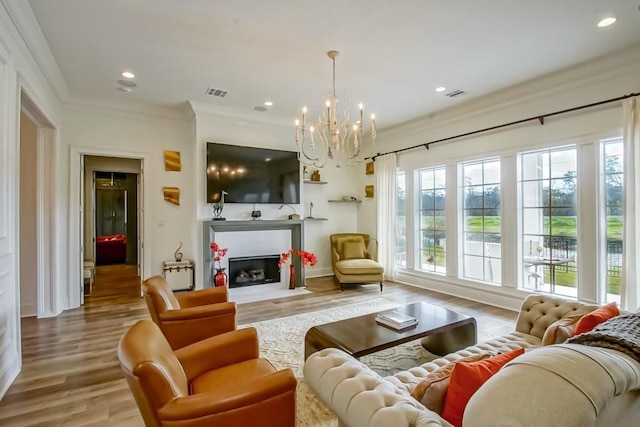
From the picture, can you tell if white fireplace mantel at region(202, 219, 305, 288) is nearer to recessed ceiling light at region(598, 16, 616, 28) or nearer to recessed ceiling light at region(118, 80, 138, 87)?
recessed ceiling light at region(118, 80, 138, 87)

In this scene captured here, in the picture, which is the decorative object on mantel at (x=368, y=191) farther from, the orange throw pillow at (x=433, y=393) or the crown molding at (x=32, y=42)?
the orange throw pillow at (x=433, y=393)

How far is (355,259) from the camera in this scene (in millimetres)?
6164

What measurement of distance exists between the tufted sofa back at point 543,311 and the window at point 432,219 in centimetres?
289

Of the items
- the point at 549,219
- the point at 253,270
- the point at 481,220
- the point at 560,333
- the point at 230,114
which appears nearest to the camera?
the point at 560,333

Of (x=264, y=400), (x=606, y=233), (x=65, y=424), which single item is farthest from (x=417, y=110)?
(x=65, y=424)

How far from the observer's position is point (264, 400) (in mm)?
1363

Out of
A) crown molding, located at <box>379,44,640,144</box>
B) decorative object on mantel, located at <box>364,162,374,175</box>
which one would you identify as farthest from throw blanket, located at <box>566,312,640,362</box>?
decorative object on mantel, located at <box>364,162,374,175</box>

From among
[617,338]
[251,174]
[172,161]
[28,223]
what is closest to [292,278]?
[251,174]

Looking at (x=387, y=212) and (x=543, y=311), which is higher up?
(x=387, y=212)

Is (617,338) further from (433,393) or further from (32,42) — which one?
(32,42)

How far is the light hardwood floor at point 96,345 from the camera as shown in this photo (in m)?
2.19

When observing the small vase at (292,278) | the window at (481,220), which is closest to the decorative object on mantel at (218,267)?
the small vase at (292,278)

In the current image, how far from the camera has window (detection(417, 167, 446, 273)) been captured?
5512mm

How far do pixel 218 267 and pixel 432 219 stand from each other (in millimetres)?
3863
